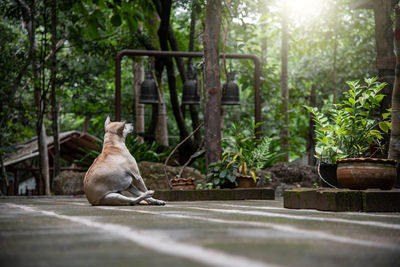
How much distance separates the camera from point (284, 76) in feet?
74.3

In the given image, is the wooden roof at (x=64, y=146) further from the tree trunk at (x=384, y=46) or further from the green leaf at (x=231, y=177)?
the tree trunk at (x=384, y=46)

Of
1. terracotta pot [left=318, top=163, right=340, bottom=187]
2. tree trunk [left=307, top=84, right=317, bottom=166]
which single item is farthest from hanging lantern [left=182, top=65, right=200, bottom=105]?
terracotta pot [left=318, top=163, right=340, bottom=187]

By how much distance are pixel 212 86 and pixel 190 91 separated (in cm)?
143

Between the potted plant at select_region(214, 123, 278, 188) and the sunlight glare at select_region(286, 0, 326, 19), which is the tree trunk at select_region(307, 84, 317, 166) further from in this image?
the sunlight glare at select_region(286, 0, 326, 19)

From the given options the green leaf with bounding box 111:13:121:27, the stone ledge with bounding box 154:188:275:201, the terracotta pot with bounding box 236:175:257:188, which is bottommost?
the stone ledge with bounding box 154:188:275:201

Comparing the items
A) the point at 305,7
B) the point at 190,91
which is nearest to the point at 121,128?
the point at 190,91

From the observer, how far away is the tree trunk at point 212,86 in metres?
10.6

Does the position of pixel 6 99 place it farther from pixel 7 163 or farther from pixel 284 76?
pixel 284 76

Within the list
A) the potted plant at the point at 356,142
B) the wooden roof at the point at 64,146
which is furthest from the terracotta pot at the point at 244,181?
the wooden roof at the point at 64,146

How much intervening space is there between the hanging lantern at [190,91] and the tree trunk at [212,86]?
136 cm

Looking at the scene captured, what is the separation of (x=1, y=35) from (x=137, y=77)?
5.44 metres

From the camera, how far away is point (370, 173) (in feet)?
18.3

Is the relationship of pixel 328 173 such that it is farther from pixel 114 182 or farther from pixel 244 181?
pixel 244 181

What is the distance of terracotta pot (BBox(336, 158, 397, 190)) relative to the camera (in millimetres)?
5602
